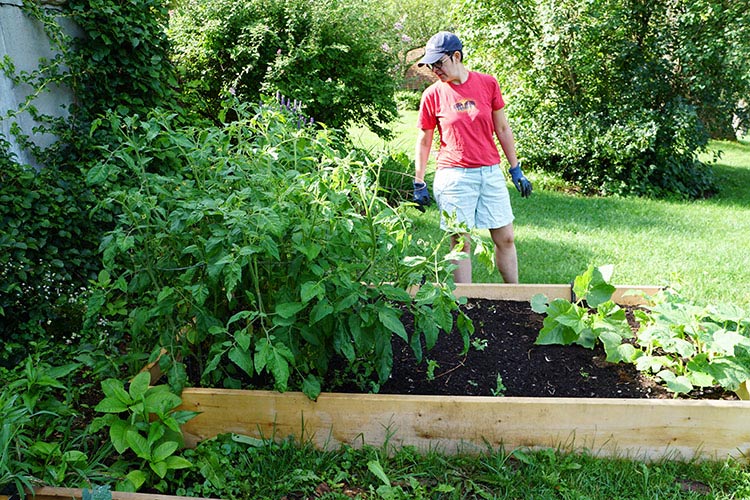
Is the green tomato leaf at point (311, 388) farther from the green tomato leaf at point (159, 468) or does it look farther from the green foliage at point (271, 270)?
the green tomato leaf at point (159, 468)

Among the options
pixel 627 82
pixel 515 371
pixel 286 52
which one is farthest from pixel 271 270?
pixel 627 82

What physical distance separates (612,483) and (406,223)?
4.23 ft

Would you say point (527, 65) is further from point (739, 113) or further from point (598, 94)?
point (739, 113)

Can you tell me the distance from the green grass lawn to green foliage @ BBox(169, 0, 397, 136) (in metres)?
1.24

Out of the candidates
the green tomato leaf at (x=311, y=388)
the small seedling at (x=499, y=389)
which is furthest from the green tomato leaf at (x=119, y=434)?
the small seedling at (x=499, y=389)

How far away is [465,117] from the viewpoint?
398 cm

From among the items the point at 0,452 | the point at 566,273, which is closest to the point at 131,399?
the point at 0,452

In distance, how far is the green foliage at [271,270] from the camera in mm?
A: 2402

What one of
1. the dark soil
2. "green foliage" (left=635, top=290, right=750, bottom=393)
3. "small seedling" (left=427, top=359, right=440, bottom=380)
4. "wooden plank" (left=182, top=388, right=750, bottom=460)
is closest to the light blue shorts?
the dark soil

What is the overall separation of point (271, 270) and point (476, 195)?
1.88 m

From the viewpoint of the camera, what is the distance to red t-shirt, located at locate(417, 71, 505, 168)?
3988 millimetres

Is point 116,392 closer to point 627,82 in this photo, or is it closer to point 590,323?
point 590,323

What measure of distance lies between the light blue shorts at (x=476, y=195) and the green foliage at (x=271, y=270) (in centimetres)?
132

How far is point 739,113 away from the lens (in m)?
8.08
